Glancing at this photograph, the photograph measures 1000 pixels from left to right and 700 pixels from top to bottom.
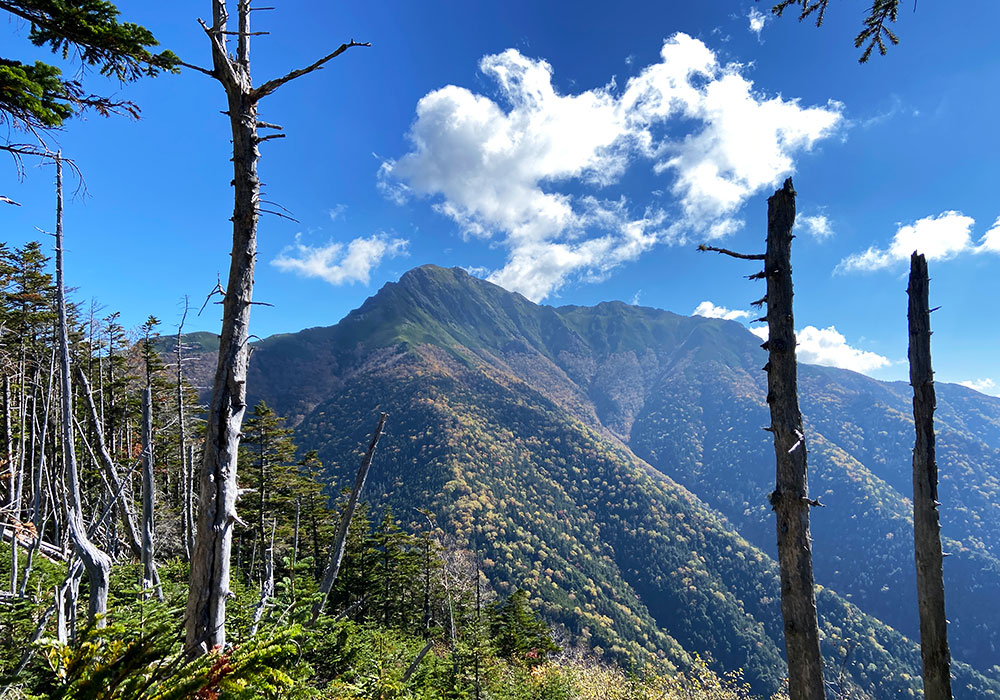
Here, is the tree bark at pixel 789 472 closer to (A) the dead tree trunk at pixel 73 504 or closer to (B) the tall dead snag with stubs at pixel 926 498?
(B) the tall dead snag with stubs at pixel 926 498

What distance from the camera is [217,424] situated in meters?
3.54

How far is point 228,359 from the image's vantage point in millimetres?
3611

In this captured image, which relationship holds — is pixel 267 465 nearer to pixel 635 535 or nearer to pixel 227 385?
pixel 227 385

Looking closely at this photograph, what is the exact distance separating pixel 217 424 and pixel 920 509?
8099 mm

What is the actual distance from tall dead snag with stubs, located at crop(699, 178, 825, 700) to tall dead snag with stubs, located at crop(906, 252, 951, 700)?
1.79 metres

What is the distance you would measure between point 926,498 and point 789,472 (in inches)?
89.4

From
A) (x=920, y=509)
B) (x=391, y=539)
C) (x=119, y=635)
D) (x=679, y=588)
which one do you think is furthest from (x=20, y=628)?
(x=679, y=588)

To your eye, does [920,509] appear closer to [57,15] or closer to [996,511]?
[57,15]

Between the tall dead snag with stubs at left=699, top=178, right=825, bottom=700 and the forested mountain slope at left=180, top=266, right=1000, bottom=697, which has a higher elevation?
the tall dead snag with stubs at left=699, top=178, right=825, bottom=700

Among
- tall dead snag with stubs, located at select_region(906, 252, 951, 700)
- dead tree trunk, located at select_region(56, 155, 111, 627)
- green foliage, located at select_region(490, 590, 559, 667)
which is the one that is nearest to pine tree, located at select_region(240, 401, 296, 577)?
green foliage, located at select_region(490, 590, 559, 667)

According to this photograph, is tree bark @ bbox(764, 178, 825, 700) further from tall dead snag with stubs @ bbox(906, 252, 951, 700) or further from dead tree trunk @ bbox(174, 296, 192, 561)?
dead tree trunk @ bbox(174, 296, 192, 561)

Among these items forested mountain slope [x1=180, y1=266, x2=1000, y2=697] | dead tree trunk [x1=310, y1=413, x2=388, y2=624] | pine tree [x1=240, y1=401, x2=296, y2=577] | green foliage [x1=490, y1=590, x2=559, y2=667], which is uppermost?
dead tree trunk [x1=310, y1=413, x2=388, y2=624]

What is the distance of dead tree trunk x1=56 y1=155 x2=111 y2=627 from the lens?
450 cm

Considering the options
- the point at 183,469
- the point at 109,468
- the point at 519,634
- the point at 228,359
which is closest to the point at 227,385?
the point at 228,359
